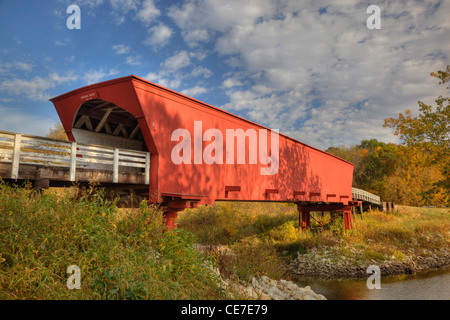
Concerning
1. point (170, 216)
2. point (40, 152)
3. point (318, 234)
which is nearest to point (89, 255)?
point (40, 152)

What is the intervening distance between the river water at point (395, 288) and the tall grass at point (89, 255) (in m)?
9.03

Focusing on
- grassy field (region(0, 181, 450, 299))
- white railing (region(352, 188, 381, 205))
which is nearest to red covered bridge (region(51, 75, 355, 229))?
grassy field (region(0, 181, 450, 299))

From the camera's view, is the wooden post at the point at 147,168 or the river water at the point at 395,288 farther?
the river water at the point at 395,288

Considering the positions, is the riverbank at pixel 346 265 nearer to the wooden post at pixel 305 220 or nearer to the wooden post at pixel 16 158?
the wooden post at pixel 305 220

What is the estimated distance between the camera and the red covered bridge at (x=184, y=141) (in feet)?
30.9

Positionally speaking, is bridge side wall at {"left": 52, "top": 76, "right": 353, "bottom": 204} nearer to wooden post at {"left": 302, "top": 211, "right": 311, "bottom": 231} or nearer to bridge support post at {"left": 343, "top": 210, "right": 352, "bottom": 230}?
wooden post at {"left": 302, "top": 211, "right": 311, "bottom": 231}

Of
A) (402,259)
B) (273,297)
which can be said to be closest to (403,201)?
(402,259)

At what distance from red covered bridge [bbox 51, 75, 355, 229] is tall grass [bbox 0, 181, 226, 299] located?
2464 millimetres

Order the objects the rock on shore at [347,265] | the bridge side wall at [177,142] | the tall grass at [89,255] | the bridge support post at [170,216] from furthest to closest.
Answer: the rock on shore at [347,265], the bridge support post at [170,216], the bridge side wall at [177,142], the tall grass at [89,255]

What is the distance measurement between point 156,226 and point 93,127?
6505 millimetres

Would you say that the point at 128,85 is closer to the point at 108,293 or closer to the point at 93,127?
the point at 93,127

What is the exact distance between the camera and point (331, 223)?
80.3 feet

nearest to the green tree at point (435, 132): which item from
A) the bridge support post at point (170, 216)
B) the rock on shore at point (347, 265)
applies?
the rock on shore at point (347, 265)

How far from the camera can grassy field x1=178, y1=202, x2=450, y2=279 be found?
1970 cm
